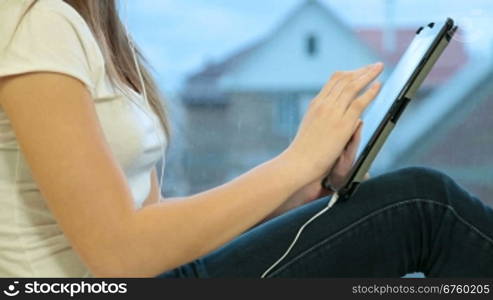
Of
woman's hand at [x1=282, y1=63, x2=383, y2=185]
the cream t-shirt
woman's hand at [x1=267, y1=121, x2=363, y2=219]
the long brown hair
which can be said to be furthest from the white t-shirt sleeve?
woman's hand at [x1=267, y1=121, x2=363, y2=219]

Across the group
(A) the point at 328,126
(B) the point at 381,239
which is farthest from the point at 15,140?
(B) the point at 381,239

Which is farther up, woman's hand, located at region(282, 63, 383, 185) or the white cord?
woman's hand, located at region(282, 63, 383, 185)

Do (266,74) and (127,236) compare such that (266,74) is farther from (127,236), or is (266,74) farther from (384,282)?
(127,236)

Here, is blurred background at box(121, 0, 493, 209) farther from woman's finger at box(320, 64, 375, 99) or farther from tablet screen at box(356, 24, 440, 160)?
woman's finger at box(320, 64, 375, 99)

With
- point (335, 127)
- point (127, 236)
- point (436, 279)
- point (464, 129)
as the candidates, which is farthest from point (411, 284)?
point (464, 129)

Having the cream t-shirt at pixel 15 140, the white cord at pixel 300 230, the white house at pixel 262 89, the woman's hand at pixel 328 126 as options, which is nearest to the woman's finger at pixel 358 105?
the woman's hand at pixel 328 126

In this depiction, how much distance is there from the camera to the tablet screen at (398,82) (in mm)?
898

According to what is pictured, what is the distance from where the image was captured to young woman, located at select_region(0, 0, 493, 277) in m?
0.79

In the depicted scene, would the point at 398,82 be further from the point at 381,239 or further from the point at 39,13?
the point at 39,13

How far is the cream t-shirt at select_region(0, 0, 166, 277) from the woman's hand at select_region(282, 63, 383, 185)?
0.63 feet

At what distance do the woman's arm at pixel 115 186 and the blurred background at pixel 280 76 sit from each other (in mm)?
682

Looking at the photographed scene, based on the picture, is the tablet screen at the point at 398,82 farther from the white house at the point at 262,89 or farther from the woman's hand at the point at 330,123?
the white house at the point at 262,89

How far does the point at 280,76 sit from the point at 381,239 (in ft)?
2.28

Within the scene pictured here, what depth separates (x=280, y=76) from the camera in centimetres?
159
